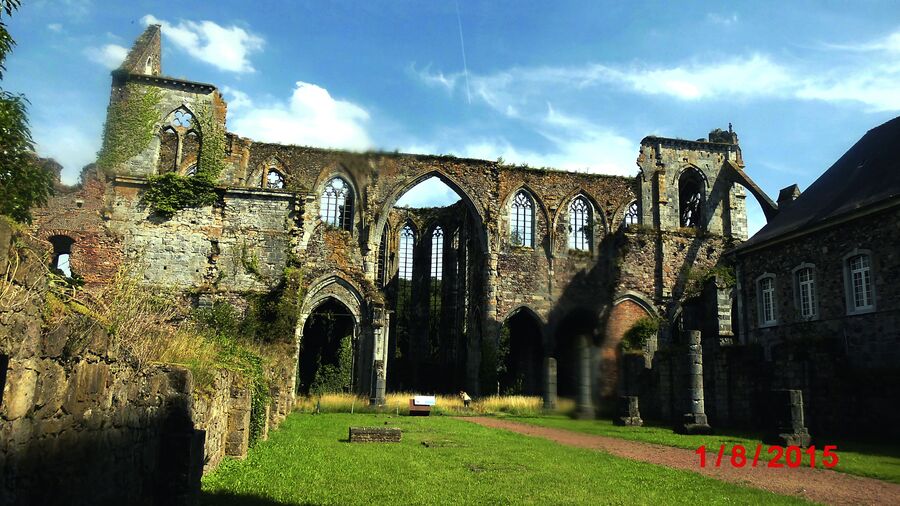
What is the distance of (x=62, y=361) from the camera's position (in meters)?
3.42

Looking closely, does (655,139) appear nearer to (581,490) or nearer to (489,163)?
(489,163)

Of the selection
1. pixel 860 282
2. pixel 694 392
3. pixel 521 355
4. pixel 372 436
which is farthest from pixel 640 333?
pixel 372 436

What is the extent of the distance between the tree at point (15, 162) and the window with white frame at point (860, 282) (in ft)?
70.3

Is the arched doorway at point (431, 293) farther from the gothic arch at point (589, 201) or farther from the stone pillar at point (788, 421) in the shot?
the stone pillar at point (788, 421)

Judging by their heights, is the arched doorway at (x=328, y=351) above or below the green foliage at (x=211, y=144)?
below

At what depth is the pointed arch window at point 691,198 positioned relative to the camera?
32.8 meters

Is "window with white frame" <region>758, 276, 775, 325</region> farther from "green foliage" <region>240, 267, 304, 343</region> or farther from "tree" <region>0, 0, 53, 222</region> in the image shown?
"tree" <region>0, 0, 53, 222</region>

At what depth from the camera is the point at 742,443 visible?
1426 centimetres

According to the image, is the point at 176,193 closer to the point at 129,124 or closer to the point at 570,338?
the point at 129,124

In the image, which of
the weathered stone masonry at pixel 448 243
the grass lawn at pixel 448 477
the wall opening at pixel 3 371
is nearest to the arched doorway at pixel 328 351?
the weathered stone masonry at pixel 448 243

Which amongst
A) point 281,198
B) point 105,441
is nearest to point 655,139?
point 281,198

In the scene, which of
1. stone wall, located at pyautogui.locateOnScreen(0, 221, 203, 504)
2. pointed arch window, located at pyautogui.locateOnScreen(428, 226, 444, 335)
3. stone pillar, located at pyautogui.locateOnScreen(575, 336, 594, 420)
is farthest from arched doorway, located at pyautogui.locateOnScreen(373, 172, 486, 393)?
stone wall, located at pyautogui.locateOnScreen(0, 221, 203, 504)

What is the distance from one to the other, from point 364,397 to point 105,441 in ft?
68.9


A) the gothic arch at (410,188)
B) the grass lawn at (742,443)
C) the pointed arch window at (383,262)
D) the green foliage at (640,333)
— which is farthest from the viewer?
the pointed arch window at (383,262)
